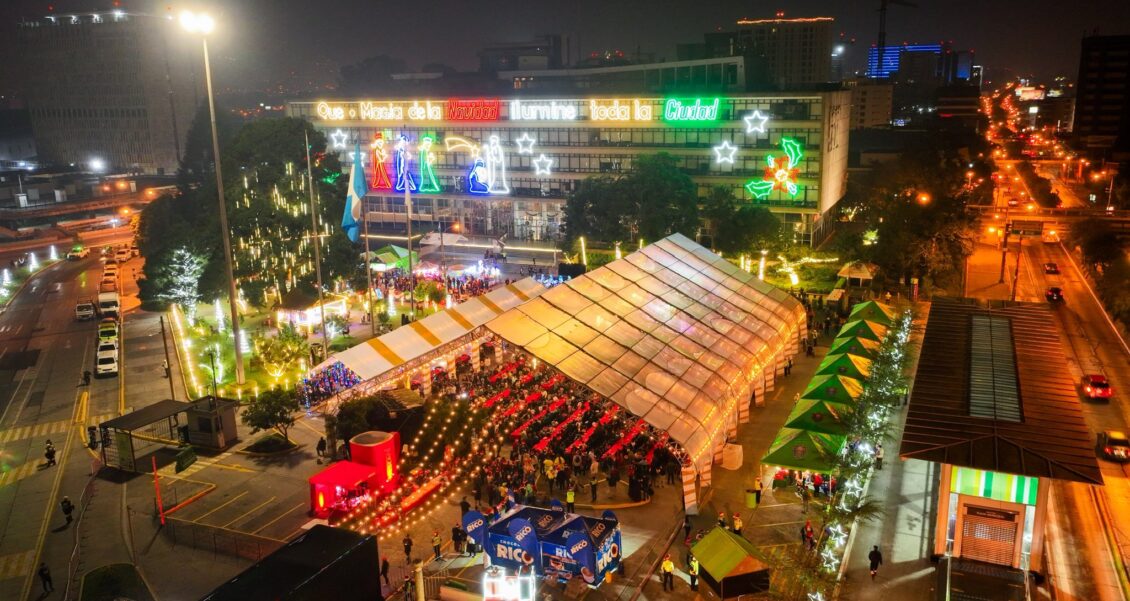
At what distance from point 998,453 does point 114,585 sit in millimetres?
23058

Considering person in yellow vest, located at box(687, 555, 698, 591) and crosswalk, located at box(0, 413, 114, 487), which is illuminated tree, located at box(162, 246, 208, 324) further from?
person in yellow vest, located at box(687, 555, 698, 591)

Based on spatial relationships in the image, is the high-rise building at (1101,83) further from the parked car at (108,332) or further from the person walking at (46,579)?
the person walking at (46,579)

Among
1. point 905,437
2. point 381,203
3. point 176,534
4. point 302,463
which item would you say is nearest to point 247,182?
point 302,463

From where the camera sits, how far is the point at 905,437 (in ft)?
71.3

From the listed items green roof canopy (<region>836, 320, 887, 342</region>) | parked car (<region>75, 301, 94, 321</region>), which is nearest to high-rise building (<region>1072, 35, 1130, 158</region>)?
green roof canopy (<region>836, 320, 887, 342</region>)

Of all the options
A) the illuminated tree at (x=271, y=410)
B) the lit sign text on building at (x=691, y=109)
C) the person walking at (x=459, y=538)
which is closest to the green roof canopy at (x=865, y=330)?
the person walking at (x=459, y=538)

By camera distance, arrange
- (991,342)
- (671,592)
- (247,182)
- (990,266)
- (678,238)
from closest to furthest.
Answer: (671,592) < (991,342) < (678,238) < (247,182) < (990,266)

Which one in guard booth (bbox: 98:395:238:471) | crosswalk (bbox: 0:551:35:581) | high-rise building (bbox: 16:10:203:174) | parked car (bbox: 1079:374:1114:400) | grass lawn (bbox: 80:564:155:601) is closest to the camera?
grass lawn (bbox: 80:564:155:601)

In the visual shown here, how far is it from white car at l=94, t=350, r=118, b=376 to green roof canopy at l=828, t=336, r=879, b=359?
3773 cm

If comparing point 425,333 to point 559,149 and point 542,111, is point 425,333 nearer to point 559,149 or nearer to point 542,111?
point 559,149

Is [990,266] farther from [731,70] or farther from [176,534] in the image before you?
[176,534]

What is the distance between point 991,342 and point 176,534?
29.9 m

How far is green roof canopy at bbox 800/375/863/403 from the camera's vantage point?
96.5 feet

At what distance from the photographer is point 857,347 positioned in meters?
34.8
